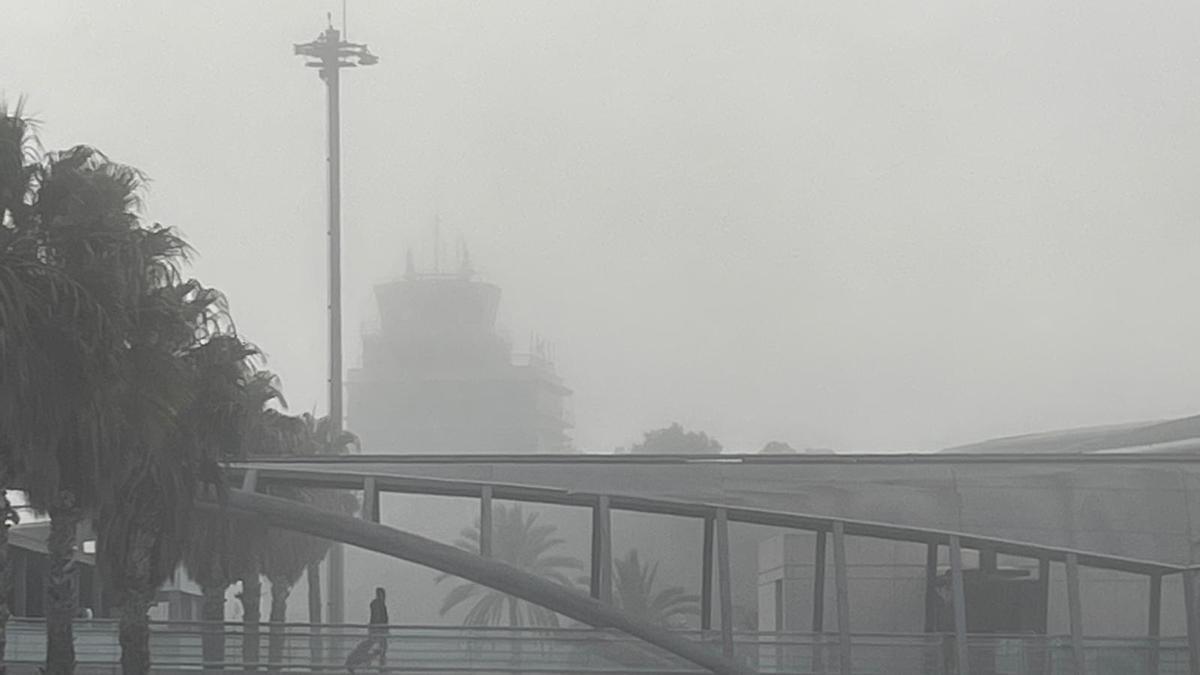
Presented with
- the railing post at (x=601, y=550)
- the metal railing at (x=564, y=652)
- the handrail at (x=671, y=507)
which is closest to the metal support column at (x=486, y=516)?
the handrail at (x=671, y=507)

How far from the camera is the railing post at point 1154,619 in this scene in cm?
3966

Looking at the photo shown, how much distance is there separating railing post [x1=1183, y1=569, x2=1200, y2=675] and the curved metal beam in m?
8.49

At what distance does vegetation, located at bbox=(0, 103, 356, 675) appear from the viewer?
85.9 feet

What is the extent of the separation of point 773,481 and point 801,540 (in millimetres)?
1291

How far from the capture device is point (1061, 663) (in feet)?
127

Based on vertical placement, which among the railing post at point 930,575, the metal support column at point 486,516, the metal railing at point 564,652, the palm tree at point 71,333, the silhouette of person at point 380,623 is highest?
the palm tree at point 71,333

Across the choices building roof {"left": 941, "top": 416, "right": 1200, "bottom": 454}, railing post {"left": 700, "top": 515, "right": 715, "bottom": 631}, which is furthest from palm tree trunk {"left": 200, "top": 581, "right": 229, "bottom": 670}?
building roof {"left": 941, "top": 416, "right": 1200, "bottom": 454}

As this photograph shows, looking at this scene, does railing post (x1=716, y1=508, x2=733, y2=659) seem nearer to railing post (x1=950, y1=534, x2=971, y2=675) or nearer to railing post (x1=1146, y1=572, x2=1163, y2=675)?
railing post (x1=950, y1=534, x2=971, y2=675)

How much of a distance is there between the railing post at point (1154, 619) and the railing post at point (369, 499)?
48.8ft

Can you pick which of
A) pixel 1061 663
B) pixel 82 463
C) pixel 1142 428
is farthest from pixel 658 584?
pixel 1142 428

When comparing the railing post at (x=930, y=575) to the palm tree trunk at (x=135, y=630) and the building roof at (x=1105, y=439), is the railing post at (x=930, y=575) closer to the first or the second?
the palm tree trunk at (x=135, y=630)

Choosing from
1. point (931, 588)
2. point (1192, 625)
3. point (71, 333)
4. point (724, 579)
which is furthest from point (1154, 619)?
point (71, 333)

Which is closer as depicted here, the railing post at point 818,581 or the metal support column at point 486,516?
the metal support column at point 486,516

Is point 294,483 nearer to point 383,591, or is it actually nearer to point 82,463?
point 383,591
